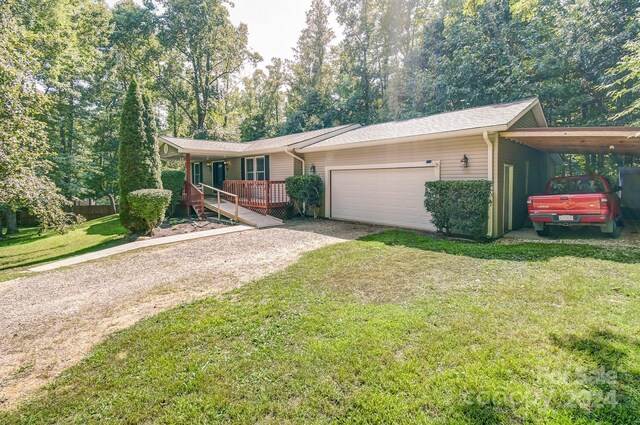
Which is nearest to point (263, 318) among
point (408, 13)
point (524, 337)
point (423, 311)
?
point (423, 311)

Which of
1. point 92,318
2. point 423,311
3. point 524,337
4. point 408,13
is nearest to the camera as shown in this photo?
point 524,337

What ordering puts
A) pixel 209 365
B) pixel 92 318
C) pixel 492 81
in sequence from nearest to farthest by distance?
pixel 209 365 → pixel 92 318 → pixel 492 81

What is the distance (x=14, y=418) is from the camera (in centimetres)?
239

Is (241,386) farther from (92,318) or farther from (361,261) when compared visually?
(361,261)

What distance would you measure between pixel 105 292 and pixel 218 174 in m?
14.3

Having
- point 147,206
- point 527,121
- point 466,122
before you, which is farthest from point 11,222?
point 527,121

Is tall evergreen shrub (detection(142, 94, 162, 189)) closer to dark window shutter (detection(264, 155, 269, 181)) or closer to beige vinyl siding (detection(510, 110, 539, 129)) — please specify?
dark window shutter (detection(264, 155, 269, 181))

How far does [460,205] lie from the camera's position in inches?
310

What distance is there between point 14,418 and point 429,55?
930 inches

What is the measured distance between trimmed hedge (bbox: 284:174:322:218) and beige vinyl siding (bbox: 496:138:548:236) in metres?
6.18

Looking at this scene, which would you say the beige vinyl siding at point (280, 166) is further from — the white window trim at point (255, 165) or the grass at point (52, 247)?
the grass at point (52, 247)

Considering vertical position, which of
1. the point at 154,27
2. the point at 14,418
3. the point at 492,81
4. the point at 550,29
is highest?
the point at 154,27

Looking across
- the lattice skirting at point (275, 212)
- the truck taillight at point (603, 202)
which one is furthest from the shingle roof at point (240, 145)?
the truck taillight at point (603, 202)

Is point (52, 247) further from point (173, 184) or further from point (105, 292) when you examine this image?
point (105, 292)
